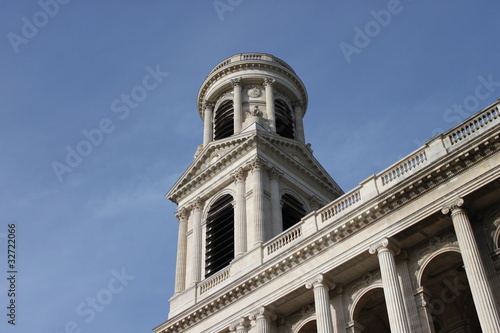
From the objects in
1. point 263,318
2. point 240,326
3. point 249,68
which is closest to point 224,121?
point 249,68

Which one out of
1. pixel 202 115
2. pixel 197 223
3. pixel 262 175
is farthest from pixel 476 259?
pixel 202 115

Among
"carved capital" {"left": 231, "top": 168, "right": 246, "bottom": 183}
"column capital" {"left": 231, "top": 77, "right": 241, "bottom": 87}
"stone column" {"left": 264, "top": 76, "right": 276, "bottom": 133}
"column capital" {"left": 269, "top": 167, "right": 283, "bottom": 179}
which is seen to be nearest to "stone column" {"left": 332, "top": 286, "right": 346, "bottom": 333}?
"column capital" {"left": 269, "top": 167, "right": 283, "bottom": 179}

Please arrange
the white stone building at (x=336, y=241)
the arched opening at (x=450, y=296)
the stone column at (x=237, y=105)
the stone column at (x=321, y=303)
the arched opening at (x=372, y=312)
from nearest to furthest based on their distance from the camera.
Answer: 1. the white stone building at (x=336, y=241)
2. the arched opening at (x=450, y=296)
3. the stone column at (x=321, y=303)
4. the arched opening at (x=372, y=312)
5. the stone column at (x=237, y=105)

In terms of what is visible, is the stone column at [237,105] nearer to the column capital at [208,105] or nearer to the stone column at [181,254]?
the column capital at [208,105]

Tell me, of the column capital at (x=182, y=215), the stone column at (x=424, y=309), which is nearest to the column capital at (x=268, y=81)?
the column capital at (x=182, y=215)

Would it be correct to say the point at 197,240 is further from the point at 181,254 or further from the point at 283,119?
the point at 283,119

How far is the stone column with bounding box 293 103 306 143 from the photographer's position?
1845 inches

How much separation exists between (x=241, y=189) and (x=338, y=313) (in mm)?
12175

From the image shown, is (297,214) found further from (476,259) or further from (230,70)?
(476,259)

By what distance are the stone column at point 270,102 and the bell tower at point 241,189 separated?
0.22 feet

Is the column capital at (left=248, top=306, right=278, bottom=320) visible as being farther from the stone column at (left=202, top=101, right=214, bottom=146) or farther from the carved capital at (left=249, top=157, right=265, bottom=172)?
the stone column at (left=202, top=101, right=214, bottom=146)

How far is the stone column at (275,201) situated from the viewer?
1436 inches

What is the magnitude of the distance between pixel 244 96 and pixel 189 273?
14976mm

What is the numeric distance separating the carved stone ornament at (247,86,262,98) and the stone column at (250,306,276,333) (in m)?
20.7
